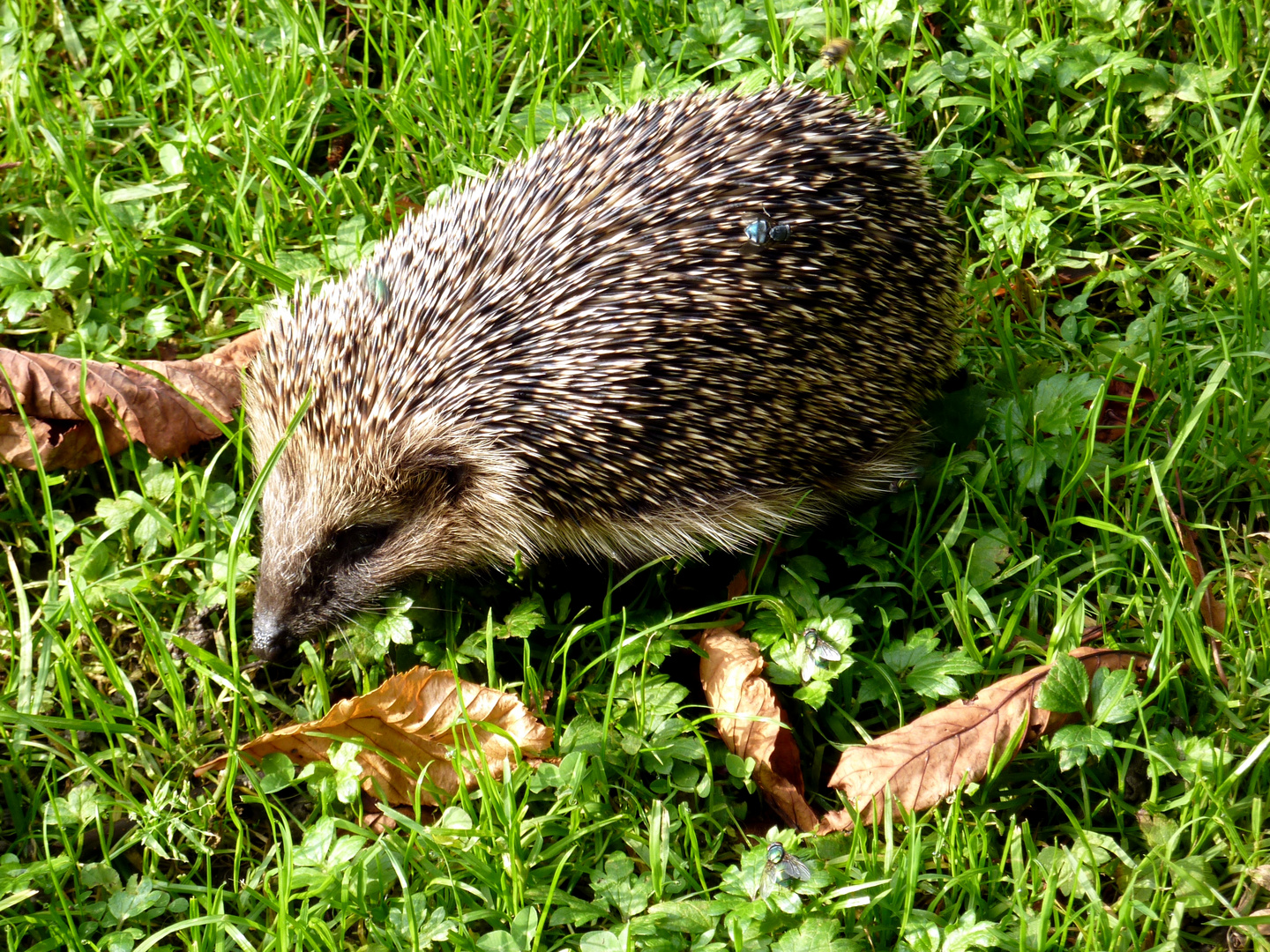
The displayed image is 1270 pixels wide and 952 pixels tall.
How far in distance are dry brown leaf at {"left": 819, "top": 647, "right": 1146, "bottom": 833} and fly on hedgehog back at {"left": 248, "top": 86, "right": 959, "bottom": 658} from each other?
3.00 feet

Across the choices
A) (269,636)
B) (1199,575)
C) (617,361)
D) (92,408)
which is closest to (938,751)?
(1199,575)

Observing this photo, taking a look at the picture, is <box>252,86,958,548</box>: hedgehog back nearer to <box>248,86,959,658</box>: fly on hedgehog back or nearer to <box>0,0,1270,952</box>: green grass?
<box>248,86,959,658</box>: fly on hedgehog back

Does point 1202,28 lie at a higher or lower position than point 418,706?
higher

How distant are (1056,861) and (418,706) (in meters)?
2.05

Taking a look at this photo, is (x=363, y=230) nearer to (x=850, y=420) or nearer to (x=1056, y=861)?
(x=850, y=420)

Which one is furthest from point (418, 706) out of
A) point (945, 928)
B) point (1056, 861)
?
point (1056, 861)

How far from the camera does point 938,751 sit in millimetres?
4020

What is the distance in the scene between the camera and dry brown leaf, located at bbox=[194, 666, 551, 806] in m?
4.15

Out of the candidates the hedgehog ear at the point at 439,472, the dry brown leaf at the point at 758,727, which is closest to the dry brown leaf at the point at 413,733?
the dry brown leaf at the point at 758,727

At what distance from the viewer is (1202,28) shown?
19.2 feet

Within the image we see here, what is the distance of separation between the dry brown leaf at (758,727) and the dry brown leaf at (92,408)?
7.34ft

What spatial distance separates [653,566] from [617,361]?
914mm

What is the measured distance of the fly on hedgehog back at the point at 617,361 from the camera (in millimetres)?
4367

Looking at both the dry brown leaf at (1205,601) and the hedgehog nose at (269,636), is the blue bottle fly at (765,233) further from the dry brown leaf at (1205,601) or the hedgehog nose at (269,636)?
the hedgehog nose at (269,636)
